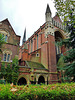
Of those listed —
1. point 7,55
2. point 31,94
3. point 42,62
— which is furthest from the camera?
point 42,62

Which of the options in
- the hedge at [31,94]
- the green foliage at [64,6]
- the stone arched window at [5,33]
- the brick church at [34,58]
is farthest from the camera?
the stone arched window at [5,33]

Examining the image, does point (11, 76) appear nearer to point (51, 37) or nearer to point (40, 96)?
point (40, 96)

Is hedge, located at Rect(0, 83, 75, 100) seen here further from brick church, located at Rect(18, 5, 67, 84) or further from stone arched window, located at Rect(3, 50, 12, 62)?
stone arched window, located at Rect(3, 50, 12, 62)

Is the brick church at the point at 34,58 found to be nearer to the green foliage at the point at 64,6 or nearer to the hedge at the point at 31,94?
the green foliage at the point at 64,6

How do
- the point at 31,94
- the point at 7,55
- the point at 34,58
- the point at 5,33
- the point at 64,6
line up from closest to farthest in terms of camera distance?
1. the point at 31,94
2. the point at 64,6
3. the point at 7,55
4. the point at 5,33
5. the point at 34,58

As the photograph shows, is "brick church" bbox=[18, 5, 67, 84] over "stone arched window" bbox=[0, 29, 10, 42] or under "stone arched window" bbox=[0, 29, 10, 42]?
under

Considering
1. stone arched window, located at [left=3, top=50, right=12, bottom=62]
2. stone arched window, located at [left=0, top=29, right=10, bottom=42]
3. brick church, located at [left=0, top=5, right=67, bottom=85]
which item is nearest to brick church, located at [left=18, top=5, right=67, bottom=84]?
brick church, located at [left=0, top=5, right=67, bottom=85]

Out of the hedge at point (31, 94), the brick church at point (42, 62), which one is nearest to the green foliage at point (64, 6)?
the hedge at point (31, 94)

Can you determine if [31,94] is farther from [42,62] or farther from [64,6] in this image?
[42,62]

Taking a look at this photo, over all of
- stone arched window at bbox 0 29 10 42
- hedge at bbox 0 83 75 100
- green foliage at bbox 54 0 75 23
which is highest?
stone arched window at bbox 0 29 10 42

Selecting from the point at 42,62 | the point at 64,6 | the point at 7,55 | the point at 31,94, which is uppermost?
the point at 64,6

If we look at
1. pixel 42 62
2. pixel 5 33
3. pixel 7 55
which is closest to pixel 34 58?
pixel 42 62

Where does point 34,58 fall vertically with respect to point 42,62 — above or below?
above

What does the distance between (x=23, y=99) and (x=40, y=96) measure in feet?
2.31
